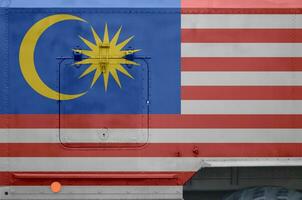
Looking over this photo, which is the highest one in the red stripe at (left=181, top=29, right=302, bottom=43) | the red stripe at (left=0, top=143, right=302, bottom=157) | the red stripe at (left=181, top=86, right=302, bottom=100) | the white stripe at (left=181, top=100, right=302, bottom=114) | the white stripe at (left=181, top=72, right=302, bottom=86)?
the red stripe at (left=181, top=29, right=302, bottom=43)

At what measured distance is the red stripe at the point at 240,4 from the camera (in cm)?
397

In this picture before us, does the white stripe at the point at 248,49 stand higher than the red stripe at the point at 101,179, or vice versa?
the white stripe at the point at 248,49

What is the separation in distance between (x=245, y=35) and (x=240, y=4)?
0.28 metres

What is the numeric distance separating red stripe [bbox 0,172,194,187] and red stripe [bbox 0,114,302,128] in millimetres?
415

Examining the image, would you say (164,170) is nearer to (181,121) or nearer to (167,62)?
(181,121)

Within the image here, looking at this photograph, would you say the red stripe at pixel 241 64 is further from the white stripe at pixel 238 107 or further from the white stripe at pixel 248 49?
the white stripe at pixel 238 107

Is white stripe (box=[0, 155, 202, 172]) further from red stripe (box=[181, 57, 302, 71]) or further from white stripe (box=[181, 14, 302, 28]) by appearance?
white stripe (box=[181, 14, 302, 28])

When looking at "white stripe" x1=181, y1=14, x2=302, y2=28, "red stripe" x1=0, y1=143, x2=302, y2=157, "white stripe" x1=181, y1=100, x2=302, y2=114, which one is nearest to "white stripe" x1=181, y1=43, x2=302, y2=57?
"white stripe" x1=181, y1=14, x2=302, y2=28

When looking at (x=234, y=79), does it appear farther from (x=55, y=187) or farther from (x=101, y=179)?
(x=55, y=187)

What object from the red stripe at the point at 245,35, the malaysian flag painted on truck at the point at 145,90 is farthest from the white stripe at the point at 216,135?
the red stripe at the point at 245,35

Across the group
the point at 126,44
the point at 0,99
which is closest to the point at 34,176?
the point at 0,99

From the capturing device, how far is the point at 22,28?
157 inches

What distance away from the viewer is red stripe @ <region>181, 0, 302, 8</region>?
397 centimetres

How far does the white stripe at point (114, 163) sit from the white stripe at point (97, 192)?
17 cm
